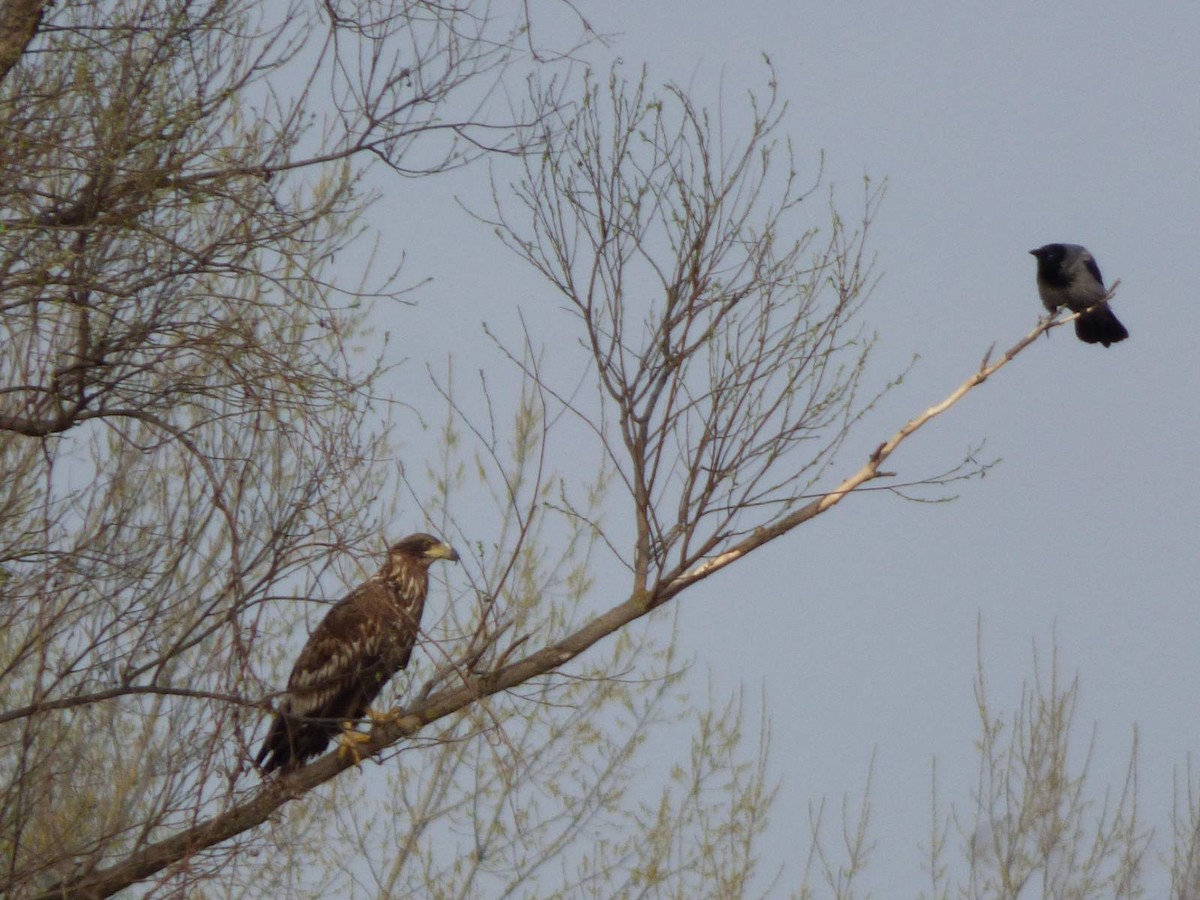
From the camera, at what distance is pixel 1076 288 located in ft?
35.1

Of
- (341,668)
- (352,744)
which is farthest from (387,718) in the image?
(341,668)

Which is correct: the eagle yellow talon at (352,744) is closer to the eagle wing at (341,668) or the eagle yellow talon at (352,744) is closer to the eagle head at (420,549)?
the eagle wing at (341,668)

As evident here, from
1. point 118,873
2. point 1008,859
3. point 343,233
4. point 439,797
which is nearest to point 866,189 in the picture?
point 118,873

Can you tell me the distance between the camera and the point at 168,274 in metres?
4.95

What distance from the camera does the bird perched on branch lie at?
10.7 meters

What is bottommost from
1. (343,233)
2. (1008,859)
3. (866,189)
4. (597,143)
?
(1008,859)

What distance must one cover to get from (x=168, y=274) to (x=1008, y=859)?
7.38m

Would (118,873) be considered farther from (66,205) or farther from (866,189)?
(866,189)

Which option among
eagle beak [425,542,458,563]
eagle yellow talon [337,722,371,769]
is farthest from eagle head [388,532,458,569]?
eagle yellow talon [337,722,371,769]

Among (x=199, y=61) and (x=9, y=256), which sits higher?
(x=199, y=61)

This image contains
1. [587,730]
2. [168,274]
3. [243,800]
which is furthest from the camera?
[587,730]

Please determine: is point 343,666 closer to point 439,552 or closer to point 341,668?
point 341,668

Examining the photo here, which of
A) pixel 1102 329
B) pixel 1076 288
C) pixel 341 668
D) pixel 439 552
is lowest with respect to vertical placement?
pixel 341 668

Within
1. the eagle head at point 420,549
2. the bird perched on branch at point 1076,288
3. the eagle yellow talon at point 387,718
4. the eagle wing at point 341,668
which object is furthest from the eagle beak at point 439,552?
the bird perched on branch at point 1076,288
